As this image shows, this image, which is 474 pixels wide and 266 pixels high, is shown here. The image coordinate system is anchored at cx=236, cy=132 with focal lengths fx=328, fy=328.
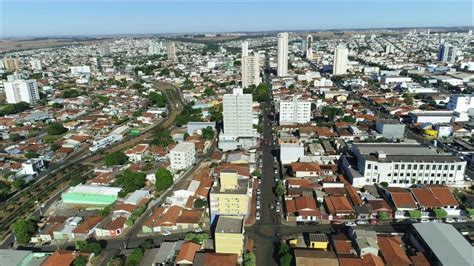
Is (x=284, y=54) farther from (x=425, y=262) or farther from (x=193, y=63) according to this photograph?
(x=425, y=262)

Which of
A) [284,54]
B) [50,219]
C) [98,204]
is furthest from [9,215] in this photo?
[284,54]

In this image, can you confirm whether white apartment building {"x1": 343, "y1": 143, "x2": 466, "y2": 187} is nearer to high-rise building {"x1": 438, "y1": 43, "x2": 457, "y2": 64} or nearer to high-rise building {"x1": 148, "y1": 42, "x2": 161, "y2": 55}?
high-rise building {"x1": 438, "y1": 43, "x2": 457, "y2": 64}

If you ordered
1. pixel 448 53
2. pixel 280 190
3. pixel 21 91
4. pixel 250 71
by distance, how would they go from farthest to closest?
1. pixel 448 53
2. pixel 250 71
3. pixel 21 91
4. pixel 280 190

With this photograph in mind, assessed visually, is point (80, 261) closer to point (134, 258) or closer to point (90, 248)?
point (90, 248)

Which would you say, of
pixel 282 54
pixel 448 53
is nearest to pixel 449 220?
pixel 282 54

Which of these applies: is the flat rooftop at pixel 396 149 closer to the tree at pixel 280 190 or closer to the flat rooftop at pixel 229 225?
the tree at pixel 280 190

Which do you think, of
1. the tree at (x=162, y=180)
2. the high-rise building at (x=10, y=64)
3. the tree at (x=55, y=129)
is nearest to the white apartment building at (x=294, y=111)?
the tree at (x=162, y=180)

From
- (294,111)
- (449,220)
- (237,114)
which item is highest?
(237,114)

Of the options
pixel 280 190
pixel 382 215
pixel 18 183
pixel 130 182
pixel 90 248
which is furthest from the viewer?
pixel 18 183

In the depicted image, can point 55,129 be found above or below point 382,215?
above
